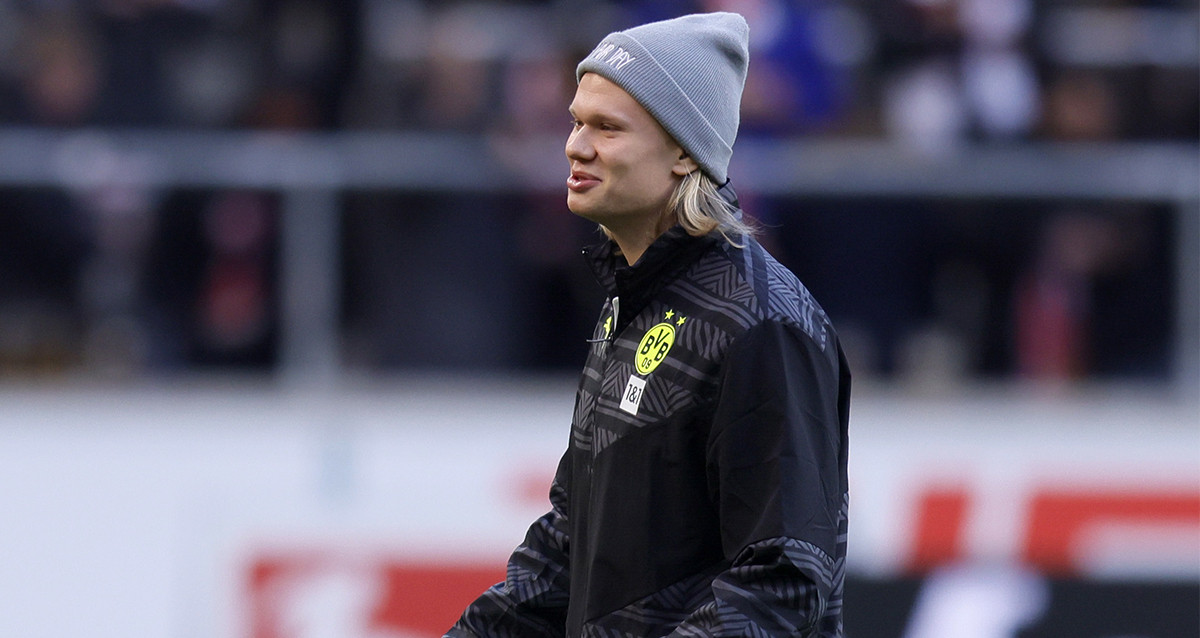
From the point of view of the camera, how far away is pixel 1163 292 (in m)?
5.91

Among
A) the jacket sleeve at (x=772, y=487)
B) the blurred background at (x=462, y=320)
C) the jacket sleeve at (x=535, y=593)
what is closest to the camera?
the jacket sleeve at (x=772, y=487)

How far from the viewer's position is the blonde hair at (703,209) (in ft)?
7.79

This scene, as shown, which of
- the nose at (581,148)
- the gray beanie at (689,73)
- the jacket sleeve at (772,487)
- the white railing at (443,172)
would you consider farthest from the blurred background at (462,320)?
the jacket sleeve at (772,487)

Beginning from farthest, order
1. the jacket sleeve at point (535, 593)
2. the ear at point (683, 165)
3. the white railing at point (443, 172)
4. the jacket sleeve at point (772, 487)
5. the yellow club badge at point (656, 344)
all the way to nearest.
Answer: the white railing at point (443, 172) < the jacket sleeve at point (535, 593) < the ear at point (683, 165) < the yellow club badge at point (656, 344) < the jacket sleeve at point (772, 487)

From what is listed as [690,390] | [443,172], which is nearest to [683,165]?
[690,390]

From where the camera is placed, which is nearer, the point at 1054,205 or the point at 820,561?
the point at 820,561

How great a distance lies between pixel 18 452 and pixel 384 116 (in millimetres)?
1729

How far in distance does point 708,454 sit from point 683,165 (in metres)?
0.46

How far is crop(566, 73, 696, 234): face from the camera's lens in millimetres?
2400

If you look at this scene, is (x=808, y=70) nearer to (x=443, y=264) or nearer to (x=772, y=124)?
(x=772, y=124)

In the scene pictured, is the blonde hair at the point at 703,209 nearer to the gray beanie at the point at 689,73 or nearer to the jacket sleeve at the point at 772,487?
the gray beanie at the point at 689,73

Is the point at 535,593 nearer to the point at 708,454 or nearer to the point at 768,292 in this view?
the point at 708,454

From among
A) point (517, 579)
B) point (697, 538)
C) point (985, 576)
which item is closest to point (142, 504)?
point (985, 576)

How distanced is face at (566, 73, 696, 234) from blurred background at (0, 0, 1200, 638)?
2915 mm
